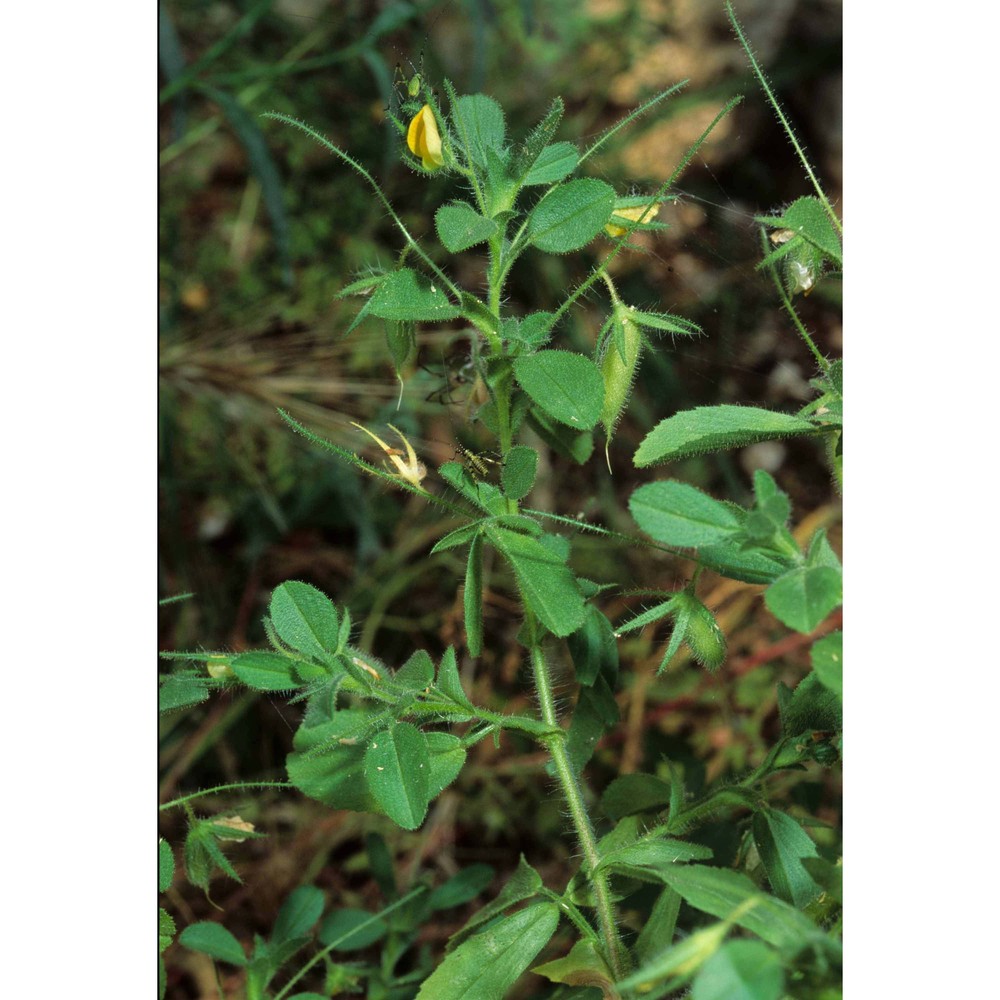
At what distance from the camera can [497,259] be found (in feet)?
1.62

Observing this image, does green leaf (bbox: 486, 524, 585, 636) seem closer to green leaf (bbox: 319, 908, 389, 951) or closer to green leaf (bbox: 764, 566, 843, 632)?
green leaf (bbox: 764, 566, 843, 632)

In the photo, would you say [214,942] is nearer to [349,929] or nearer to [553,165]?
[349,929]

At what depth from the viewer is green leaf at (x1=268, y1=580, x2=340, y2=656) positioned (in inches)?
19.3

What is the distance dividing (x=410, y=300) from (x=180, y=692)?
233 mm

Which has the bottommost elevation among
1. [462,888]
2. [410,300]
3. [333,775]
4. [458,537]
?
[462,888]

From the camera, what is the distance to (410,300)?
49 centimetres

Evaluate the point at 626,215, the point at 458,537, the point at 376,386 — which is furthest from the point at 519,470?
the point at 376,386

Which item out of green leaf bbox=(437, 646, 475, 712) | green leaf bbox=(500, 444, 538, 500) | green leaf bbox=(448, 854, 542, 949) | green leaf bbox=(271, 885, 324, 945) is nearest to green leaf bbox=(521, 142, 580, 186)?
green leaf bbox=(500, 444, 538, 500)

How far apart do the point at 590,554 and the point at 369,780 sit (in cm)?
79

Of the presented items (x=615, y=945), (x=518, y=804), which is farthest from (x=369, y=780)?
(x=518, y=804)

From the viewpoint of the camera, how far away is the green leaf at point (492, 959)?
50 cm

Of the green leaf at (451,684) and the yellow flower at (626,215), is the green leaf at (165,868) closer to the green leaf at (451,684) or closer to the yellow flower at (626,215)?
the green leaf at (451,684)

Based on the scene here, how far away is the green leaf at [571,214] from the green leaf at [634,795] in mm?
315

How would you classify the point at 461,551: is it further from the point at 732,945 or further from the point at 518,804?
the point at 732,945
